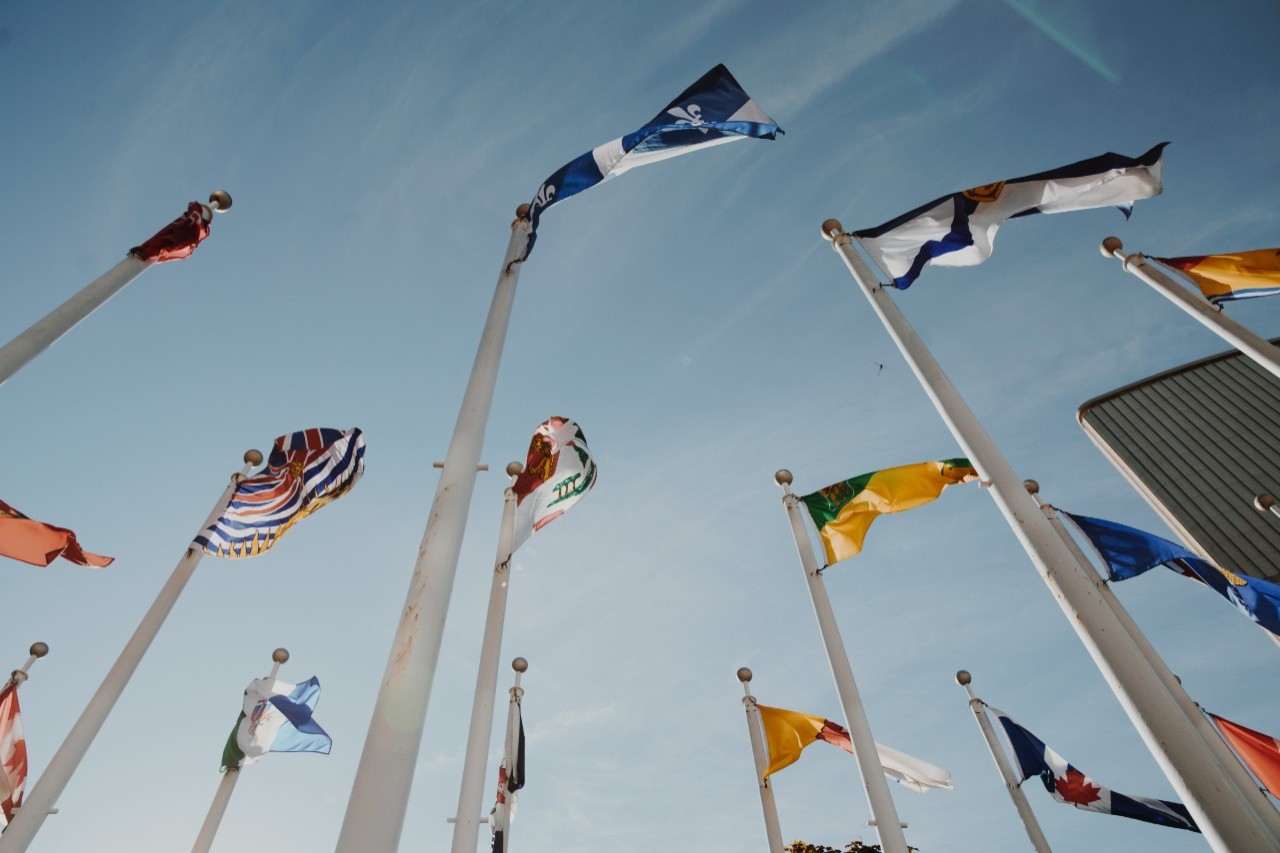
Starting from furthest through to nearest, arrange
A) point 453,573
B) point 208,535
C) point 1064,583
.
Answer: point 208,535 → point 1064,583 → point 453,573

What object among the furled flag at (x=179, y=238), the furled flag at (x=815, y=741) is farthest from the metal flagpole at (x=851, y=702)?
the furled flag at (x=179, y=238)

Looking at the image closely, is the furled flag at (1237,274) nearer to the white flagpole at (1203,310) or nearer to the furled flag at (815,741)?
the white flagpole at (1203,310)

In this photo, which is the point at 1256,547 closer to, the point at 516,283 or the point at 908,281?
the point at 908,281

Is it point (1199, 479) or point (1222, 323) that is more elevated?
point (1199, 479)

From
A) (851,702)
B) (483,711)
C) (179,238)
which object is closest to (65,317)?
(179,238)

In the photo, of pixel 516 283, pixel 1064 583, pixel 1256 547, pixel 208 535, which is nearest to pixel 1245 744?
pixel 1064 583

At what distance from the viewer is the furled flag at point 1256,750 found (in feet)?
34.7

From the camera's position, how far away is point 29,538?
8.28 metres

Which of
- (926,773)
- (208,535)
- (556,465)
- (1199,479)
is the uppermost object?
(1199,479)

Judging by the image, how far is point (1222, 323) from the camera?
8789 millimetres

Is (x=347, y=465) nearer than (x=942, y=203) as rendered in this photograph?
No

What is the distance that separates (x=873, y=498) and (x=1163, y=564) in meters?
4.75

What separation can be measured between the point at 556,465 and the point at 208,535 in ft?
18.3

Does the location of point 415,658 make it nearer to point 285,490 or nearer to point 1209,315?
point 285,490
